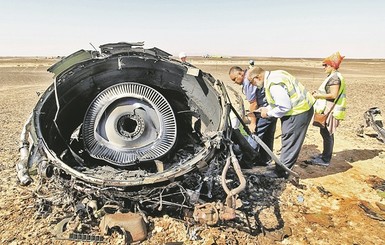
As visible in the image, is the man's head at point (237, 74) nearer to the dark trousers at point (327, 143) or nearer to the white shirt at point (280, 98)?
the white shirt at point (280, 98)

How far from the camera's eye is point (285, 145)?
434 cm

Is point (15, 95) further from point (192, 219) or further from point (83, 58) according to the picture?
point (192, 219)

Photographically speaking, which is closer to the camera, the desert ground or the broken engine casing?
the desert ground

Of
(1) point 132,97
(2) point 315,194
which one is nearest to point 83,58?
(1) point 132,97

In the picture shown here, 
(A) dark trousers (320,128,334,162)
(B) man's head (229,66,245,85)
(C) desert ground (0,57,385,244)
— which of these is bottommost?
(C) desert ground (0,57,385,244)

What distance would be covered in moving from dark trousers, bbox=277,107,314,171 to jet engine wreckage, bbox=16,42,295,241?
0.40 metres

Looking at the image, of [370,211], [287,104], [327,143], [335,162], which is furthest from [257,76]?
[335,162]

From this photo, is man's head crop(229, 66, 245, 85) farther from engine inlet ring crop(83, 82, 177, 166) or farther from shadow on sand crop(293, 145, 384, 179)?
shadow on sand crop(293, 145, 384, 179)

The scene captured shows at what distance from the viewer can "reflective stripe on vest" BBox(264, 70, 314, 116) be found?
398 centimetres

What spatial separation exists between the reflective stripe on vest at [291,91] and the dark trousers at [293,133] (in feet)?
0.26

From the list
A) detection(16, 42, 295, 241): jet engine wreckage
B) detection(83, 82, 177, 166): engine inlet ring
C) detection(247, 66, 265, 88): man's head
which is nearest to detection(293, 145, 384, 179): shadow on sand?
detection(16, 42, 295, 241): jet engine wreckage

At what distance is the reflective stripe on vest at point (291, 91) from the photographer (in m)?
3.98

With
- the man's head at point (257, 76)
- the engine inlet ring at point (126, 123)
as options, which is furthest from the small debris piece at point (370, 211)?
the engine inlet ring at point (126, 123)

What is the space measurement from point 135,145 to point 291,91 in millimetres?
1951
